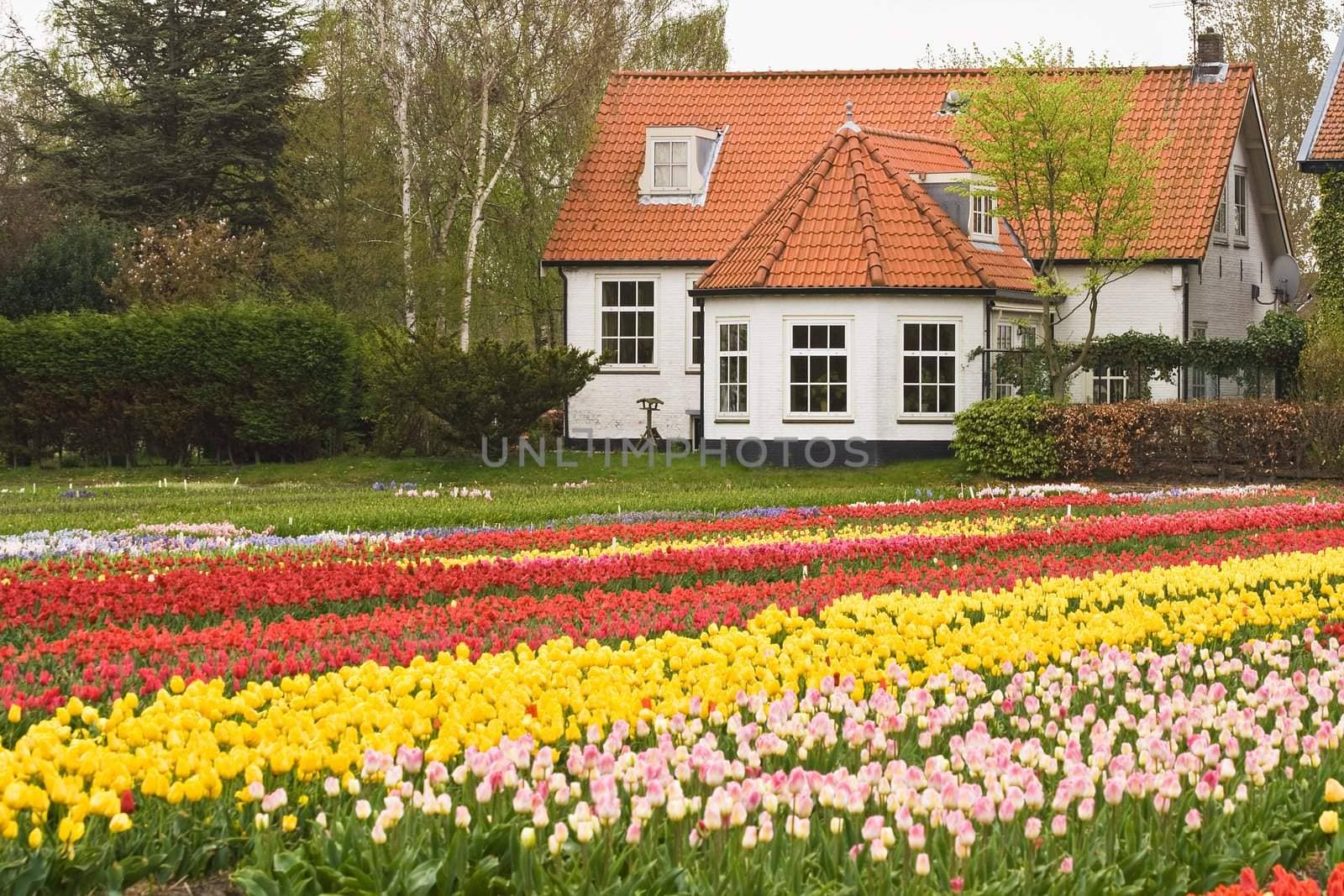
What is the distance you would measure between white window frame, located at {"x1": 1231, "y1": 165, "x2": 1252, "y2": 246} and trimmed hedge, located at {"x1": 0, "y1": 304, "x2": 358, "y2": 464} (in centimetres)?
1844

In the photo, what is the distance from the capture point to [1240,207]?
3506 cm

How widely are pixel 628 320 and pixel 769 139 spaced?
5325mm

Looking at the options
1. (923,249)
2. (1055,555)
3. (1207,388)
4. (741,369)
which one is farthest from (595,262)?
(1055,555)

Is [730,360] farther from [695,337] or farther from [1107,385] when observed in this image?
[1107,385]

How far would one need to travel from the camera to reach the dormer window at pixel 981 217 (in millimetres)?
30672

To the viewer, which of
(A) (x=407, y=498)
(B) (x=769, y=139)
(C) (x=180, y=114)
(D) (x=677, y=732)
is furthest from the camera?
(C) (x=180, y=114)

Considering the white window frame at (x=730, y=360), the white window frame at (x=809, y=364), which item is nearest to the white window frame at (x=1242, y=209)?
the white window frame at (x=809, y=364)

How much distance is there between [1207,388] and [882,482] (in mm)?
8878

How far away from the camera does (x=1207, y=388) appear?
31953 millimetres

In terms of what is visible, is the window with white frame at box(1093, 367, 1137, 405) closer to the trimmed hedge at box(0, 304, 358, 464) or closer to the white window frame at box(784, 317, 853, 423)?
the white window frame at box(784, 317, 853, 423)

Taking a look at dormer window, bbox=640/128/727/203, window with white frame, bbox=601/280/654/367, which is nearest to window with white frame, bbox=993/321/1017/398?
window with white frame, bbox=601/280/654/367

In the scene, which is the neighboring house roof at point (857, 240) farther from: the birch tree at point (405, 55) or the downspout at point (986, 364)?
the birch tree at point (405, 55)

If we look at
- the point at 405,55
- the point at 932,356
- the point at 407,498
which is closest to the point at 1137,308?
the point at 932,356

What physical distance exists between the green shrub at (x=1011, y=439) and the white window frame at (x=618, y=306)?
8157 mm
